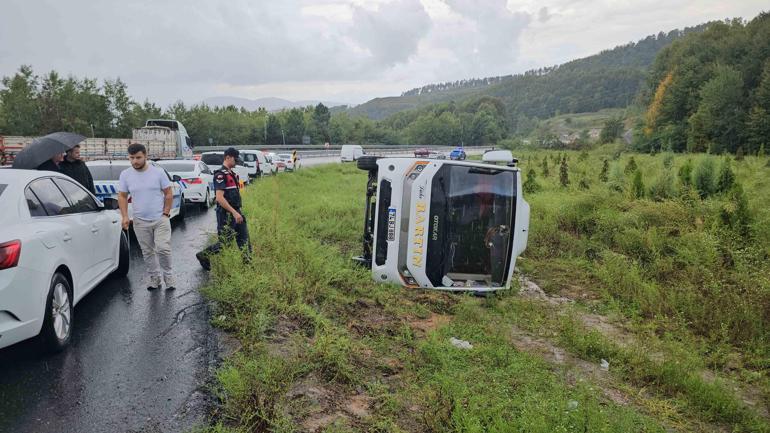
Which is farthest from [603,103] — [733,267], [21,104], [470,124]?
[733,267]

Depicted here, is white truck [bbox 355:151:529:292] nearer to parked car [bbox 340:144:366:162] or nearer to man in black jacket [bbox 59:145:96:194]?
man in black jacket [bbox 59:145:96:194]

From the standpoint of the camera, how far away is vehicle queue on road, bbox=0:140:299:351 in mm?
3764

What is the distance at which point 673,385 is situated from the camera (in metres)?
4.85

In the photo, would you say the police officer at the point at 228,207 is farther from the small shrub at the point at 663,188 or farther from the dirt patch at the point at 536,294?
the small shrub at the point at 663,188

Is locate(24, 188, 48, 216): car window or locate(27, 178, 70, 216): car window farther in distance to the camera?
locate(27, 178, 70, 216): car window

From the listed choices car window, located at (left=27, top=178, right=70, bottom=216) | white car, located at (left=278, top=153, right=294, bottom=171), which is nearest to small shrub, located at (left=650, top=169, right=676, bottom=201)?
car window, located at (left=27, top=178, right=70, bottom=216)

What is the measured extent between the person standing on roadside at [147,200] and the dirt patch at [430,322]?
10.9ft

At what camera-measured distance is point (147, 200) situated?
5.88 metres

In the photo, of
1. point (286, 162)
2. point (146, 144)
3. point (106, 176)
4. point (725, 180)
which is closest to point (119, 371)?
point (106, 176)

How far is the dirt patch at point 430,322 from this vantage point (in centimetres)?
608

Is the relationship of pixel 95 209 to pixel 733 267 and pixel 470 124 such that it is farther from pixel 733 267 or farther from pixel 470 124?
pixel 470 124

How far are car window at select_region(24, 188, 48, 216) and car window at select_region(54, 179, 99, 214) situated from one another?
36cm

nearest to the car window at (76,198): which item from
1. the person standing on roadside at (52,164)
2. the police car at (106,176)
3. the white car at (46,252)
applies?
the white car at (46,252)

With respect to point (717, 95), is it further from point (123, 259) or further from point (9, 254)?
point (9, 254)
